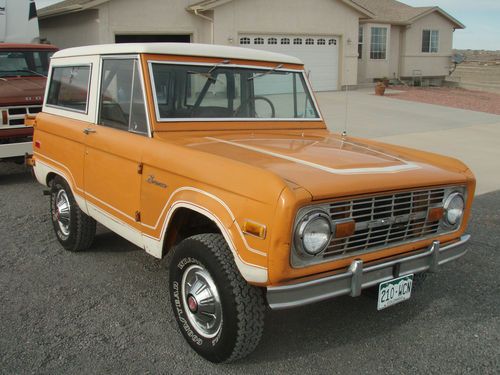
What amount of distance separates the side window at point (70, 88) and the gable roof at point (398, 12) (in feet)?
69.0

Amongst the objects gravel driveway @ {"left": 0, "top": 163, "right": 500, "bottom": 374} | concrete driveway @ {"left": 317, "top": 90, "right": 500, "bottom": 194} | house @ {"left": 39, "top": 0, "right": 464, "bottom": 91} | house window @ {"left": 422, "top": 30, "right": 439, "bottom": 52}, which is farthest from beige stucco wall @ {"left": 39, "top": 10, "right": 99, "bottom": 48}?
house window @ {"left": 422, "top": 30, "right": 439, "bottom": 52}

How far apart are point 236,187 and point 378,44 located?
2361cm

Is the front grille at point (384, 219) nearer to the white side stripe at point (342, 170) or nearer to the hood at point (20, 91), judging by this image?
the white side stripe at point (342, 170)

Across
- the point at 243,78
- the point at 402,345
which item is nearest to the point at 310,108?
the point at 243,78

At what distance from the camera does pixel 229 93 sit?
4.22 metres

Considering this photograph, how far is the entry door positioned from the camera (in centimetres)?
370

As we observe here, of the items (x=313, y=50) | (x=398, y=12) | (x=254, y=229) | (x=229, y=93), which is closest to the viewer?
Answer: (x=254, y=229)

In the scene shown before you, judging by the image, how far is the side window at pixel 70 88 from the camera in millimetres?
4523

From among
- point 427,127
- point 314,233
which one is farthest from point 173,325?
point 427,127

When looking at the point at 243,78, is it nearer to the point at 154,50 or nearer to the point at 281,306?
the point at 154,50

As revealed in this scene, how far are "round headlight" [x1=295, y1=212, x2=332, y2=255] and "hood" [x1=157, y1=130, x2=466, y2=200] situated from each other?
0.12 metres

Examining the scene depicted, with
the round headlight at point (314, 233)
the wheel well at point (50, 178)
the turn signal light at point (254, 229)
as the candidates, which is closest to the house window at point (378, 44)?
the wheel well at point (50, 178)

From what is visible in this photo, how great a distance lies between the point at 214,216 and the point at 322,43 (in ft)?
63.1

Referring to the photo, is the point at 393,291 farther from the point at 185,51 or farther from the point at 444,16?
the point at 444,16
